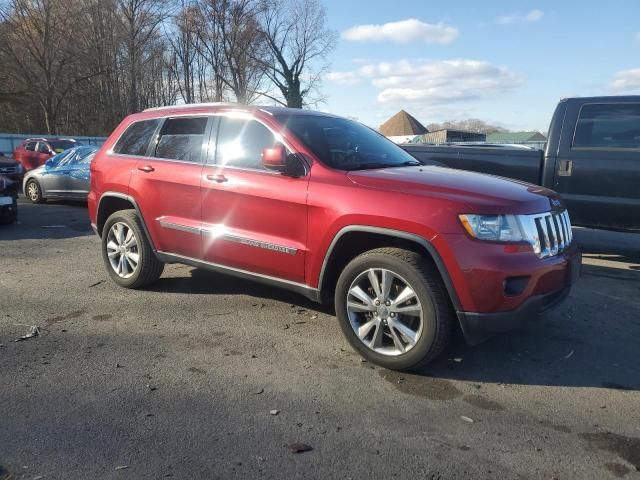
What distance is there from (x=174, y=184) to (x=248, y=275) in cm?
116

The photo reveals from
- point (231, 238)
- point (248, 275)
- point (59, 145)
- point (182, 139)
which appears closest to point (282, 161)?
point (231, 238)

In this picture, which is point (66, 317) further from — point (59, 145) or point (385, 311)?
point (59, 145)

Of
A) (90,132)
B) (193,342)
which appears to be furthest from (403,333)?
(90,132)

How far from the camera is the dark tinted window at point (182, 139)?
15.9ft

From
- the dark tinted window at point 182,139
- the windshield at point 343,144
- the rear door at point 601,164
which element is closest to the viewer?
the windshield at point 343,144

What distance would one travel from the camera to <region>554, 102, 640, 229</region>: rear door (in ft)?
20.6

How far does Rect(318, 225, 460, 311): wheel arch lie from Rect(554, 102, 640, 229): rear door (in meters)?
3.81

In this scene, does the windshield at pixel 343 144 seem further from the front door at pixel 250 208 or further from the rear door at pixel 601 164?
the rear door at pixel 601 164

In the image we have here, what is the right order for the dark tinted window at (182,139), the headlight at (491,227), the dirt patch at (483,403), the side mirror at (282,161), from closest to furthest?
the dirt patch at (483,403) < the headlight at (491,227) < the side mirror at (282,161) < the dark tinted window at (182,139)

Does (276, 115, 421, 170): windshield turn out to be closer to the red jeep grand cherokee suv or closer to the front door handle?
the red jeep grand cherokee suv

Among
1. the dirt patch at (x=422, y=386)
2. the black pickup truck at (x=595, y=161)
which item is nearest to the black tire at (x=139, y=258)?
the dirt patch at (x=422, y=386)

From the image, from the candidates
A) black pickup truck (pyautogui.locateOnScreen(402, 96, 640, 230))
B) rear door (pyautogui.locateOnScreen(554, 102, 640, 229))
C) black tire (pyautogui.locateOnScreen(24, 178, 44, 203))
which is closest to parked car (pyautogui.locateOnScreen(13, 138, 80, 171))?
black tire (pyautogui.locateOnScreen(24, 178, 44, 203))

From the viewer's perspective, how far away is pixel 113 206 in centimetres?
568

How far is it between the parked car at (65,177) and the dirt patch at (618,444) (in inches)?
437
